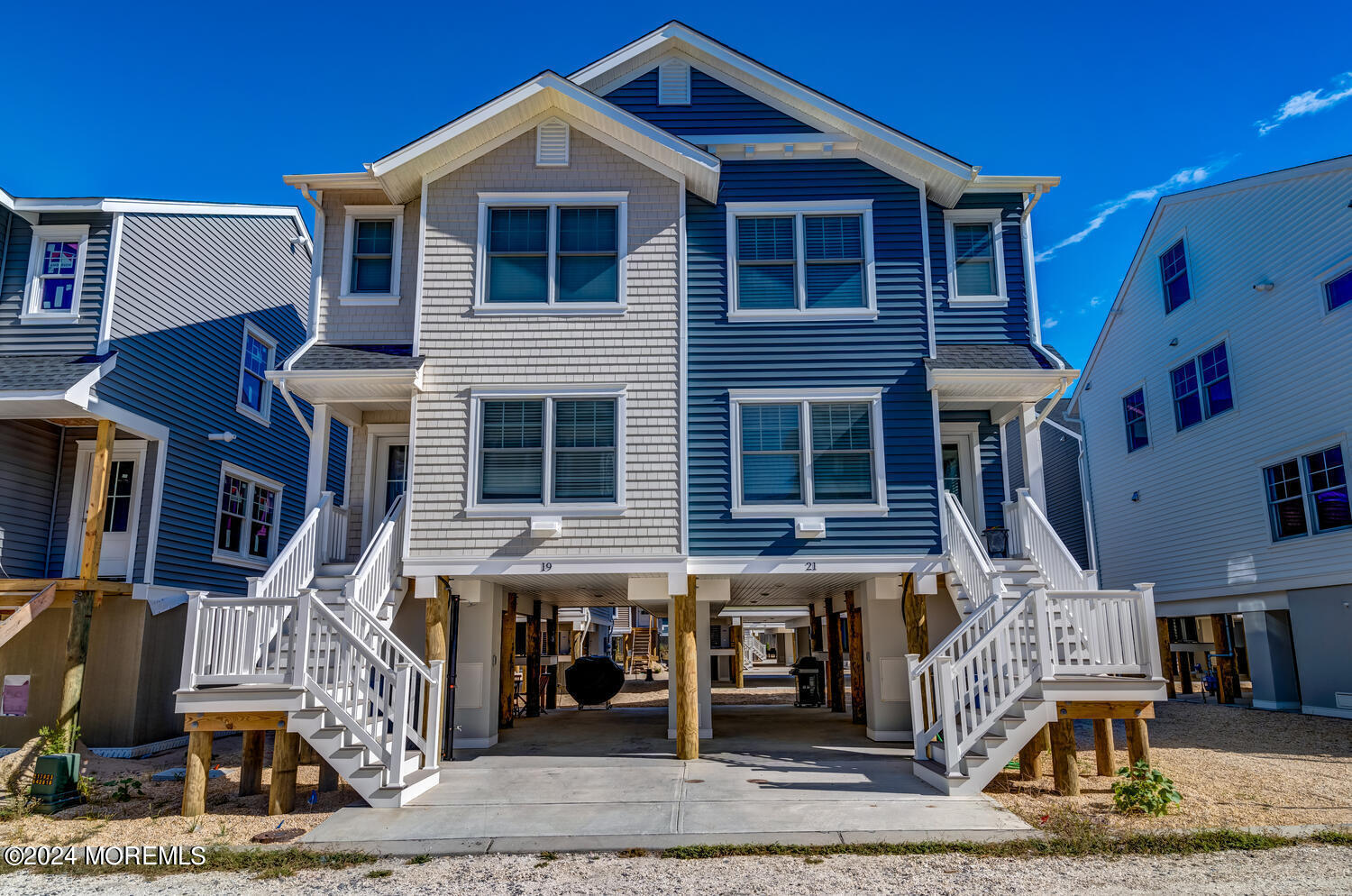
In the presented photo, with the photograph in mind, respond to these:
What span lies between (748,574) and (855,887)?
6325mm

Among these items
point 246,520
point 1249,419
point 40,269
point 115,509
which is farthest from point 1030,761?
point 40,269

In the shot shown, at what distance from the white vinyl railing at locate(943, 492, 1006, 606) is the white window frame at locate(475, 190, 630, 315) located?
5.46 metres

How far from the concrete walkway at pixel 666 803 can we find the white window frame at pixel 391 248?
22.7 ft

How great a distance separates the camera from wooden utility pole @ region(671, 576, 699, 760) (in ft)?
40.3

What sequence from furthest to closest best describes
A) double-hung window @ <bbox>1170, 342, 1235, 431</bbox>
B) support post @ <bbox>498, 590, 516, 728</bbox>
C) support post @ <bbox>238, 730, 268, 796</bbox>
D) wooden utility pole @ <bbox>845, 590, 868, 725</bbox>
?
double-hung window @ <bbox>1170, 342, 1235, 431</bbox>, support post @ <bbox>498, 590, 516, 728</bbox>, wooden utility pole @ <bbox>845, 590, 868, 725</bbox>, support post @ <bbox>238, 730, 268, 796</bbox>

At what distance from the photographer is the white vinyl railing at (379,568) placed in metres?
10.9

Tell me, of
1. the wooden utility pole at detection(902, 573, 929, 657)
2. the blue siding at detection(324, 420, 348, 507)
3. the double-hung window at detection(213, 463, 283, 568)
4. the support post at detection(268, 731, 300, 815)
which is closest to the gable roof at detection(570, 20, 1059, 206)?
the wooden utility pole at detection(902, 573, 929, 657)

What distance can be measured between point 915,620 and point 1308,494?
906 centimetres

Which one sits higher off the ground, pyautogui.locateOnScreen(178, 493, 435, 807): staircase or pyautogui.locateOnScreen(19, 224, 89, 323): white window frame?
pyautogui.locateOnScreen(19, 224, 89, 323): white window frame

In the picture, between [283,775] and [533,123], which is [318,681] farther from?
[533,123]

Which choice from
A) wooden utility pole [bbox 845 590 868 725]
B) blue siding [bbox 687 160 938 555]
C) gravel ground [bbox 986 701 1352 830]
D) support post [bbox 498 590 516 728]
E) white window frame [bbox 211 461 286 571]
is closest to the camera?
gravel ground [bbox 986 701 1352 830]

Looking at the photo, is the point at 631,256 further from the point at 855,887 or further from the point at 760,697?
the point at 760,697

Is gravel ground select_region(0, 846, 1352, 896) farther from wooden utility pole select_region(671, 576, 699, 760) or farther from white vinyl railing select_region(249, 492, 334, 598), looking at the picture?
wooden utility pole select_region(671, 576, 699, 760)

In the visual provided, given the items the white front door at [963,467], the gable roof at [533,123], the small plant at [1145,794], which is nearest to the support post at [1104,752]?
the small plant at [1145,794]
